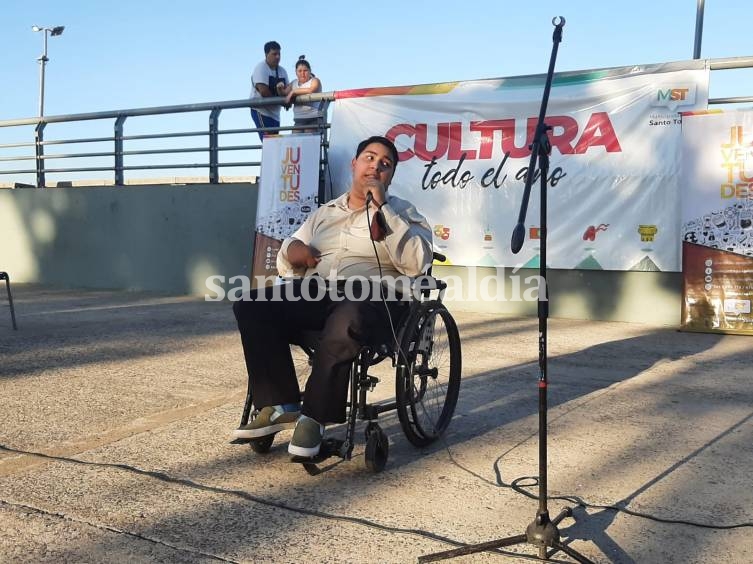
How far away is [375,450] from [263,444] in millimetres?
517

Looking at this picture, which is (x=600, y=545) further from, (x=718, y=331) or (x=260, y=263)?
(x=260, y=263)

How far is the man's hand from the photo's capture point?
3.51 metres

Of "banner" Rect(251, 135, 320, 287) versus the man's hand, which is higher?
"banner" Rect(251, 135, 320, 287)

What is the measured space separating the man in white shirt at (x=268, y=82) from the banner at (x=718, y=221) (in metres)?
4.61

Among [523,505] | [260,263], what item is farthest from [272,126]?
[523,505]

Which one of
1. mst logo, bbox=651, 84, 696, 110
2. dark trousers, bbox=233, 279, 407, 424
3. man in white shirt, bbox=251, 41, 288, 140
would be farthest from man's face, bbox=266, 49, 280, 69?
dark trousers, bbox=233, 279, 407, 424

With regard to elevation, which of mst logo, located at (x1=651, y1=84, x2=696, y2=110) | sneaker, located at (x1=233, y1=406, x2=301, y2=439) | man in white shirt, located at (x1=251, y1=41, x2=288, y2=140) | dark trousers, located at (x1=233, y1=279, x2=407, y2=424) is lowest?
sneaker, located at (x1=233, y1=406, x2=301, y2=439)

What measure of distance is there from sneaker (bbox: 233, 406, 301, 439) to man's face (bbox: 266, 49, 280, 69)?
6956 millimetres

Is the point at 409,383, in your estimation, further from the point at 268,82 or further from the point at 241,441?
the point at 268,82

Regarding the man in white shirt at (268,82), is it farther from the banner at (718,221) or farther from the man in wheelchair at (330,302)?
the man in wheelchair at (330,302)

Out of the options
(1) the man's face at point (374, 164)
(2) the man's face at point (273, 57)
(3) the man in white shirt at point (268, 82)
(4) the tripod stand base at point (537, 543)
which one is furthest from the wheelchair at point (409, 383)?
(2) the man's face at point (273, 57)

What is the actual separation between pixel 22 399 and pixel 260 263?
4.64m

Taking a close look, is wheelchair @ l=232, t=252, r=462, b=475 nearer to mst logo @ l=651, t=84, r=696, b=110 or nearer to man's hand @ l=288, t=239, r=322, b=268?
man's hand @ l=288, t=239, r=322, b=268

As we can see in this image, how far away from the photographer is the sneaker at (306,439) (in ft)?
9.73
